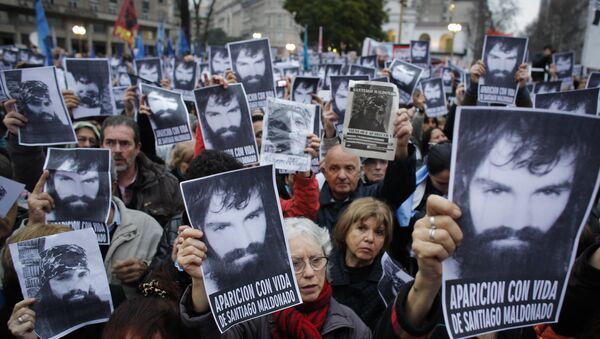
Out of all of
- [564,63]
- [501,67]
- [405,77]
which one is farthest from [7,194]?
[564,63]

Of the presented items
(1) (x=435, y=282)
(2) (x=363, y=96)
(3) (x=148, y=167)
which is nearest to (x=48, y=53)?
(3) (x=148, y=167)

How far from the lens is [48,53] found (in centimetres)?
1055

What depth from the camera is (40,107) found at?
3898 millimetres

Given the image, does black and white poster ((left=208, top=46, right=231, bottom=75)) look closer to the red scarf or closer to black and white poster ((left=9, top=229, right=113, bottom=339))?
black and white poster ((left=9, top=229, right=113, bottom=339))

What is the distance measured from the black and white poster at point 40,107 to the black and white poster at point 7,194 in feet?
3.10

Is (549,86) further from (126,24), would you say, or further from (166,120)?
(126,24)

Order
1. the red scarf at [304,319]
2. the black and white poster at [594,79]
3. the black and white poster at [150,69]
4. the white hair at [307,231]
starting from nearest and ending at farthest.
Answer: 1. the red scarf at [304,319]
2. the white hair at [307,231]
3. the black and white poster at [594,79]
4. the black and white poster at [150,69]

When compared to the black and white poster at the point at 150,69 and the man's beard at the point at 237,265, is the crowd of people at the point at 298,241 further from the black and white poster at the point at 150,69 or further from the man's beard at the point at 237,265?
the black and white poster at the point at 150,69

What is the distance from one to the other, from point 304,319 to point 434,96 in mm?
6545

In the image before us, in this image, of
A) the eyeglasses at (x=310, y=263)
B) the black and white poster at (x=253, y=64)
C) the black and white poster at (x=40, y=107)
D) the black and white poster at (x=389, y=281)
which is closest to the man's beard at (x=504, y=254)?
the eyeglasses at (x=310, y=263)

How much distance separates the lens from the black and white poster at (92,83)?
516cm

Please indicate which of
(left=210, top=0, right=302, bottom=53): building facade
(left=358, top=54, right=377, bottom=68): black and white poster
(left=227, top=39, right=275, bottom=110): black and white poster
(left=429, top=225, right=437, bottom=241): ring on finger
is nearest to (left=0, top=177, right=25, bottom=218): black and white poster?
(left=429, top=225, right=437, bottom=241): ring on finger

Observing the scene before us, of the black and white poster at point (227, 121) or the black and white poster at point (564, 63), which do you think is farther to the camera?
the black and white poster at point (564, 63)

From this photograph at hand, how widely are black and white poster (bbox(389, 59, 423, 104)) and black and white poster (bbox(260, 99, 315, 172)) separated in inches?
99.9
